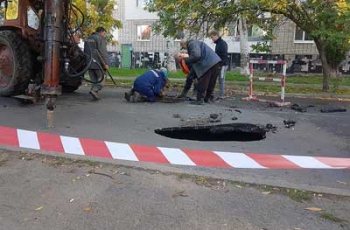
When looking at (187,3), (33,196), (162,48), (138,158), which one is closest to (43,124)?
(138,158)

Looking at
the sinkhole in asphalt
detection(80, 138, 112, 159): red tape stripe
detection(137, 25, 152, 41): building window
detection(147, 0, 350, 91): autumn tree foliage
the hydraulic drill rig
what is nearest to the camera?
detection(80, 138, 112, 159): red tape stripe

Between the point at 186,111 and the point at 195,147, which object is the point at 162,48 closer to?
the point at 186,111

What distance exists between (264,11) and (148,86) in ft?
19.2

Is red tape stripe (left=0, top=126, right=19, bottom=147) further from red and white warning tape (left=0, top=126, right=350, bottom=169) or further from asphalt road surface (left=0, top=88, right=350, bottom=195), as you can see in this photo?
asphalt road surface (left=0, top=88, right=350, bottom=195)

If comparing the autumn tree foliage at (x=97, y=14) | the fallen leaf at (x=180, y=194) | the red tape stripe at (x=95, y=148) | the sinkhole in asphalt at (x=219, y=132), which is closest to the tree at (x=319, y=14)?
the sinkhole in asphalt at (x=219, y=132)

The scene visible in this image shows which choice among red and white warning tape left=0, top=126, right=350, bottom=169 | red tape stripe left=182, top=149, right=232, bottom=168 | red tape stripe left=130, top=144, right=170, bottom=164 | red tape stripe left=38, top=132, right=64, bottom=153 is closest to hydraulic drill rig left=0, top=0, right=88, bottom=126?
red tape stripe left=38, top=132, right=64, bottom=153

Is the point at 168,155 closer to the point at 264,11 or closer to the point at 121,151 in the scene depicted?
the point at 121,151

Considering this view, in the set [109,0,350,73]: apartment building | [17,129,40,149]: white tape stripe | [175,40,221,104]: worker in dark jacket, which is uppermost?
[109,0,350,73]: apartment building

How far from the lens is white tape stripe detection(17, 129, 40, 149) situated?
6.12 m

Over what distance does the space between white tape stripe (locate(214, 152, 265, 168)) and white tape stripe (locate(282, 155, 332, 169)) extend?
0.54 metres

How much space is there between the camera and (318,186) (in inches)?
186

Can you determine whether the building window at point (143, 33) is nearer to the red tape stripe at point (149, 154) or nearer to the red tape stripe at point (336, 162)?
the red tape stripe at point (149, 154)

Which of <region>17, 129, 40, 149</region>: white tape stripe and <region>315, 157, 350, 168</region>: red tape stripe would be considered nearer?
<region>315, 157, 350, 168</region>: red tape stripe

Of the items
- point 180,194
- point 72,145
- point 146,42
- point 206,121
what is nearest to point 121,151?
point 72,145
